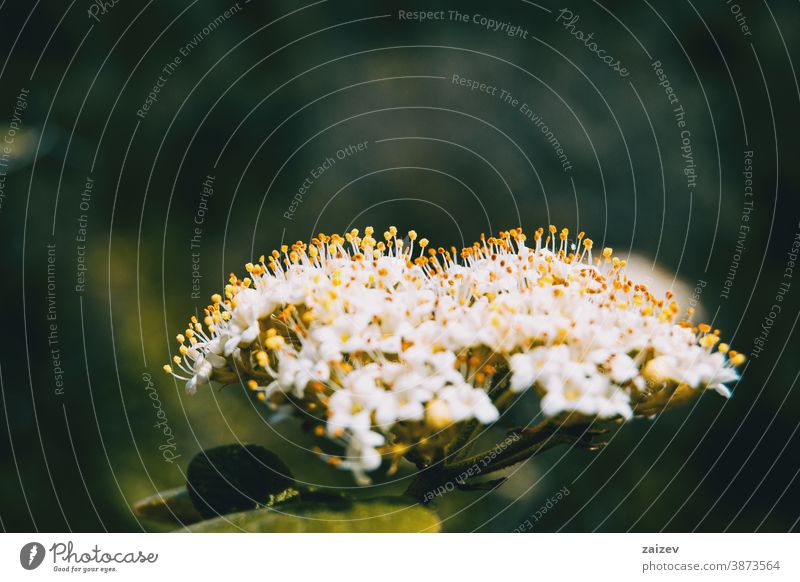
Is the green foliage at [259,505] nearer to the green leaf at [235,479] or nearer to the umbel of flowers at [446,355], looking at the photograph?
the green leaf at [235,479]

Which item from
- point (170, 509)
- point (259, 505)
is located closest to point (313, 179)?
point (170, 509)

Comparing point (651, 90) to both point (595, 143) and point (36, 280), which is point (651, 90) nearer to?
point (595, 143)

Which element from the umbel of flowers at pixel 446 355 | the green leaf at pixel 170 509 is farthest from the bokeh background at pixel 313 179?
the umbel of flowers at pixel 446 355

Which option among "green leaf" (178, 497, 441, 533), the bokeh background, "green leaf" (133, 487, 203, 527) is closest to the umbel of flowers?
"green leaf" (178, 497, 441, 533)

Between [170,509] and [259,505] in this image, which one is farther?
[170,509]

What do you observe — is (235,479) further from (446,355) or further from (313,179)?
(313,179)

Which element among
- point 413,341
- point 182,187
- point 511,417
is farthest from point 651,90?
point 413,341

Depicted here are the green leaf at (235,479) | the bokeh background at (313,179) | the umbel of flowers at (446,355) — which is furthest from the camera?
the bokeh background at (313,179)

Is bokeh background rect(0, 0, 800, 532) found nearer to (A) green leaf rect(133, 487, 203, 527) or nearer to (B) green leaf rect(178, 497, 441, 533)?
(A) green leaf rect(133, 487, 203, 527)
